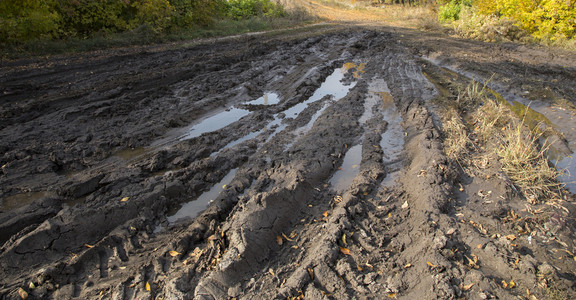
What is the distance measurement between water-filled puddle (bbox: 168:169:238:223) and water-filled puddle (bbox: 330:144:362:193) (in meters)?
2.00

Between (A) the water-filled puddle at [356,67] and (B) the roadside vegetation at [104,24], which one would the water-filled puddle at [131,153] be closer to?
(A) the water-filled puddle at [356,67]

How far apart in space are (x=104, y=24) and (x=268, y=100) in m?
11.1

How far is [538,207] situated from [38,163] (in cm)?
861

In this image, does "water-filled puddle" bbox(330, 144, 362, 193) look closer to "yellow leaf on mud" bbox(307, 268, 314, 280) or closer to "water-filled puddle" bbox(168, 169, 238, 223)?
"water-filled puddle" bbox(168, 169, 238, 223)

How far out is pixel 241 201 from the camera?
510cm

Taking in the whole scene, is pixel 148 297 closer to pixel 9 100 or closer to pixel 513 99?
pixel 9 100

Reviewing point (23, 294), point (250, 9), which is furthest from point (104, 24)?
→ point (23, 294)

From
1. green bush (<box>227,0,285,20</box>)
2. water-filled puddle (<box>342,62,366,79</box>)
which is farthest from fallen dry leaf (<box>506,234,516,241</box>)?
green bush (<box>227,0,285,20</box>)

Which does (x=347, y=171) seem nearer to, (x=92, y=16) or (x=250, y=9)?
(x=92, y=16)

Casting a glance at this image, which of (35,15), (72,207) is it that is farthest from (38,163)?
(35,15)

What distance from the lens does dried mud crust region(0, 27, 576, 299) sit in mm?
3662

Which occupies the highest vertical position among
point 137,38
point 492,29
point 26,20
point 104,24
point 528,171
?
point 26,20

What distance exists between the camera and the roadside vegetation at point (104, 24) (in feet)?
41.0

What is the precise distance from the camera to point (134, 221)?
4.77 m
